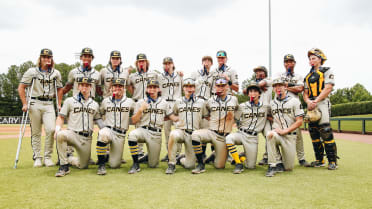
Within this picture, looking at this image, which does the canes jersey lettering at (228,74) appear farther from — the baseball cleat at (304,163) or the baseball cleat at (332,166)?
the baseball cleat at (332,166)

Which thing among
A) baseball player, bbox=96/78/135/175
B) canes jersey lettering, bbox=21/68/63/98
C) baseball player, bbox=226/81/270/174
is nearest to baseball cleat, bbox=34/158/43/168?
canes jersey lettering, bbox=21/68/63/98

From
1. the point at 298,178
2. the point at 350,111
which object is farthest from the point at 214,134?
the point at 350,111

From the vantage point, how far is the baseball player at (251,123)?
6027 mm

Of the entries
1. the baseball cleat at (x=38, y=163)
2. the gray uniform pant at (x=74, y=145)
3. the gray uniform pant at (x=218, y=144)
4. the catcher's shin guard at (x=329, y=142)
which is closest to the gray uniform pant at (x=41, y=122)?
the baseball cleat at (x=38, y=163)

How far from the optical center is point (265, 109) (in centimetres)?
621

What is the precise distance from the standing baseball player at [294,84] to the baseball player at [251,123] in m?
0.86

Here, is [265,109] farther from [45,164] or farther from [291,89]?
[45,164]

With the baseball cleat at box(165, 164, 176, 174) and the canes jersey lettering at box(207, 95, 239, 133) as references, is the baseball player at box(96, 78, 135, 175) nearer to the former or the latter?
the baseball cleat at box(165, 164, 176, 174)

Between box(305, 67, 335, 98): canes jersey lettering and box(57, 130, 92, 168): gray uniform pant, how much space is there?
209 inches

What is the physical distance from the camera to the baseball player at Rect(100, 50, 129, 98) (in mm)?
6988

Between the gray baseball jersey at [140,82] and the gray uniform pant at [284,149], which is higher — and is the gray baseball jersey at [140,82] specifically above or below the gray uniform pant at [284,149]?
above

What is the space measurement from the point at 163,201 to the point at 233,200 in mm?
937

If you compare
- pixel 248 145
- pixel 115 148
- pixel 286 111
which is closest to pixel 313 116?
pixel 286 111

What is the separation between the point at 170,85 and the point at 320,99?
373 centimetres
